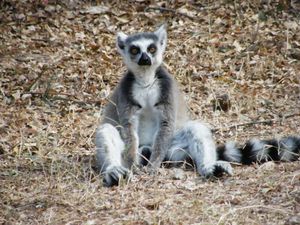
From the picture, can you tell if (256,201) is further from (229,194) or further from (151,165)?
(151,165)

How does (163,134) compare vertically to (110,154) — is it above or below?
above

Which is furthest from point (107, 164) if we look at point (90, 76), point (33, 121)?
point (90, 76)

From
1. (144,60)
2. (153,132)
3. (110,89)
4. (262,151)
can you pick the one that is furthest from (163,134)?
(110,89)

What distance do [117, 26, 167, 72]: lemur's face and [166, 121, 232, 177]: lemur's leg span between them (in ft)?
2.55

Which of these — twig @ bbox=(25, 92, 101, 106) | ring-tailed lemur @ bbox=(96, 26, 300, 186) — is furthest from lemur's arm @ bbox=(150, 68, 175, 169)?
twig @ bbox=(25, 92, 101, 106)

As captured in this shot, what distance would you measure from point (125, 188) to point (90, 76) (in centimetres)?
383

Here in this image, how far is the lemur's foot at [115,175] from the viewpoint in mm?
6121

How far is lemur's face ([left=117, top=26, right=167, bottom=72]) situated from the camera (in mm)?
6965

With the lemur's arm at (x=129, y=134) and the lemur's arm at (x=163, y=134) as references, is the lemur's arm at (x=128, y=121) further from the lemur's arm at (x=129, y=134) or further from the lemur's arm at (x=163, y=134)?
the lemur's arm at (x=163, y=134)

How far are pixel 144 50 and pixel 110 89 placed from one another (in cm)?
234

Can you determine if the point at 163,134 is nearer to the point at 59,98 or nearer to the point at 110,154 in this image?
the point at 110,154

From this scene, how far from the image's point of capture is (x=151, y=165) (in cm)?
657

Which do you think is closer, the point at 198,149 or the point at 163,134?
the point at 198,149

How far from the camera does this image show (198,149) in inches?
258
